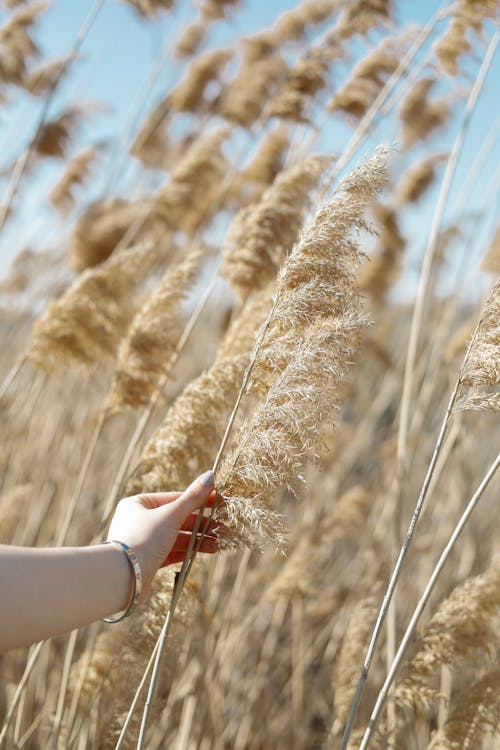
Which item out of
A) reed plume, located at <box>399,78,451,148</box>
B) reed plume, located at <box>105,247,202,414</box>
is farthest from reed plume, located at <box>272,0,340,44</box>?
reed plume, located at <box>105,247,202,414</box>

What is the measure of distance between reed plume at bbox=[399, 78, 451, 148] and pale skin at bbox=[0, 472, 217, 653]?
9.39 ft

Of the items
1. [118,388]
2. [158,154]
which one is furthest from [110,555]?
[158,154]

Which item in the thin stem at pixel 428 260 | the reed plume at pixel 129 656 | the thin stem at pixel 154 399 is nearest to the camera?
the reed plume at pixel 129 656

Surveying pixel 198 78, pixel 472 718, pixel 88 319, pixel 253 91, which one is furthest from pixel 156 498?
pixel 198 78

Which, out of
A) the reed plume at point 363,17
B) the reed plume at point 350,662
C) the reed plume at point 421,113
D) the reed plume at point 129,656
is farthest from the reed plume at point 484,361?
the reed plume at point 421,113

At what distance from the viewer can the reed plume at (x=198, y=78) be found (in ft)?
12.3

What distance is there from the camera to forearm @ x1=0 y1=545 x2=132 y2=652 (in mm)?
858

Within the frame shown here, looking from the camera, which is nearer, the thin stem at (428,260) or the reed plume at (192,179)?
the thin stem at (428,260)

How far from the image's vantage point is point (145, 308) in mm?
1940

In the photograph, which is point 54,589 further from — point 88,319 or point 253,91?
point 253,91

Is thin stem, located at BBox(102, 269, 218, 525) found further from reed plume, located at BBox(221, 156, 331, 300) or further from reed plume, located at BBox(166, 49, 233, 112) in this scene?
reed plume, located at BBox(166, 49, 233, 112)

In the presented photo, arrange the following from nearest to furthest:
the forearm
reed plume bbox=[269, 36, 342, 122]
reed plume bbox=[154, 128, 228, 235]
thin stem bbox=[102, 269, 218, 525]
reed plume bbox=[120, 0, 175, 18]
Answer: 1. the forearm
2. thin stem bbox=[102, 269, 218, 525]
3. reed plume bbox=[269, 36, 342, 122]
4. reed plume bbox=[154, 128, 228, 235]
5. reed plume bbox=[120, 0, 175, 18]

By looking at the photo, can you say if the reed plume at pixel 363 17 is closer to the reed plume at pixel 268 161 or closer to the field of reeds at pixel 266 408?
the field of reeds at pixel 266 408

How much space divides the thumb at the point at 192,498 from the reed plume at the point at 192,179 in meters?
2.28
